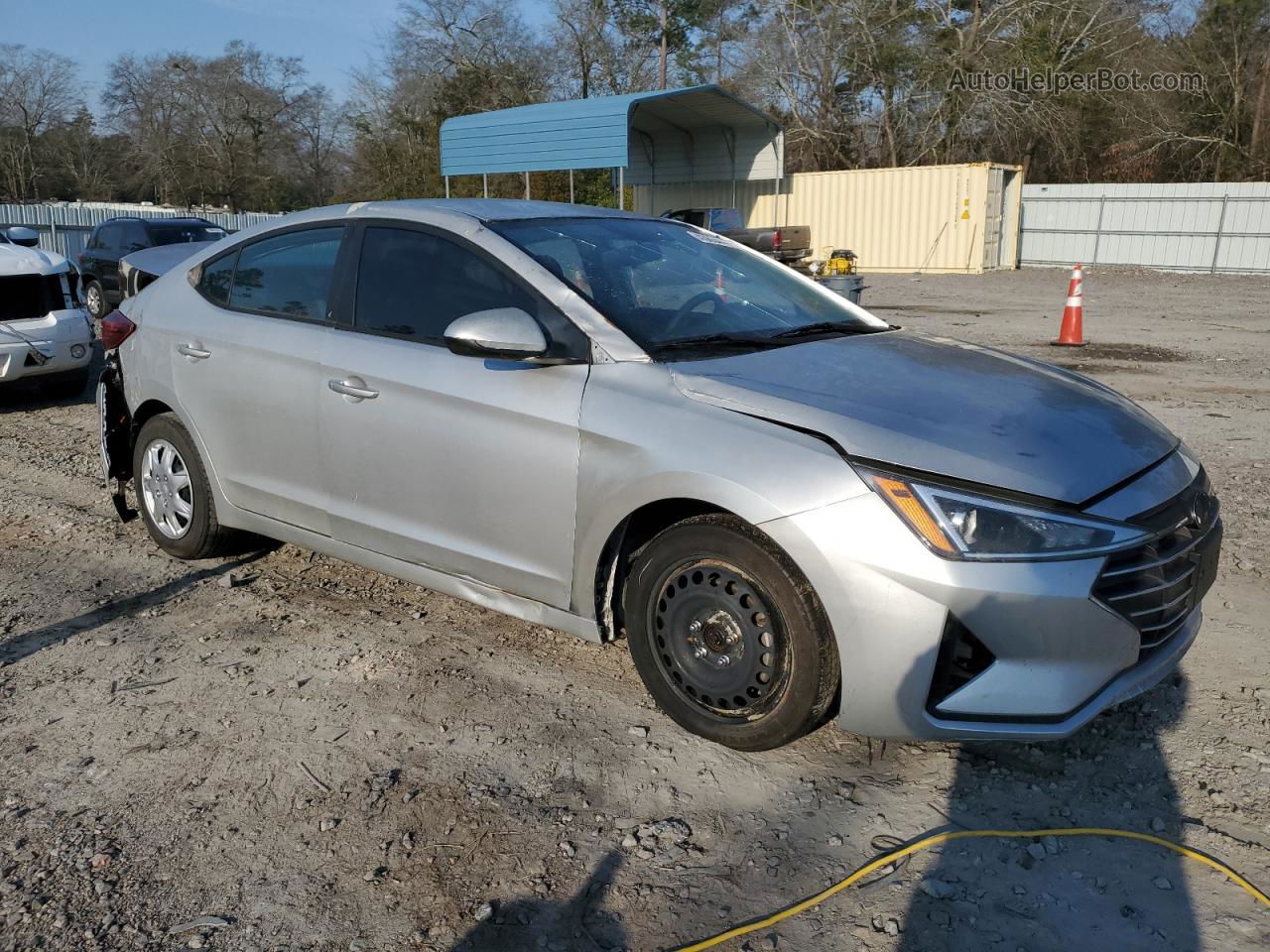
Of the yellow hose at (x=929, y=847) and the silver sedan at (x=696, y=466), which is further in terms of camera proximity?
the silver sedan at (x=696, y=466)

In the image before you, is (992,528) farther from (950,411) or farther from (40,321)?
(40,321)

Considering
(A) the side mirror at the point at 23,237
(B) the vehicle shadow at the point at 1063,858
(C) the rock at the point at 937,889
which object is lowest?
(C) the rock at the point at 937,889

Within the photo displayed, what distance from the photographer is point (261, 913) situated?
2.46 m

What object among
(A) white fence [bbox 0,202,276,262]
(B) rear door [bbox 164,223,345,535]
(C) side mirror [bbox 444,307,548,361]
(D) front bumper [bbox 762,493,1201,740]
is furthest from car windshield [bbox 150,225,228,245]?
(D) front bumper [bbox 762,493,1201,740]

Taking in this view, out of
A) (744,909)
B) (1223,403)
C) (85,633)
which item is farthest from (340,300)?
(1223,403)

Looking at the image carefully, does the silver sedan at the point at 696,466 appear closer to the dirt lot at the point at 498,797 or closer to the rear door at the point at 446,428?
the rear door at the point at 446,428

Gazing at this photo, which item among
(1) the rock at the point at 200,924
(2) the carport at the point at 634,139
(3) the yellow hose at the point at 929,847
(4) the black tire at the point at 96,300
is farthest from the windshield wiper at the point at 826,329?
(2) the carport at the point at 634,139

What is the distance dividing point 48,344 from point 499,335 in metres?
7.28

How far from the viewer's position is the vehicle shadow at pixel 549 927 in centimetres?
236

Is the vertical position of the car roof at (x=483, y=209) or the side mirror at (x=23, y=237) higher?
the car roof at (x=483, y=209)

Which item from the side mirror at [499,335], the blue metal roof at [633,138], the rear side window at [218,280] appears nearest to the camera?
the side mirror at [499,335]

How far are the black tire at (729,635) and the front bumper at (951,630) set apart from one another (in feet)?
0.34

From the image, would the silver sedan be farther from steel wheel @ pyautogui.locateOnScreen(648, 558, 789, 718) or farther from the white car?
the white car

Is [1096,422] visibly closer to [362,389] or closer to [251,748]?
[362,389]
